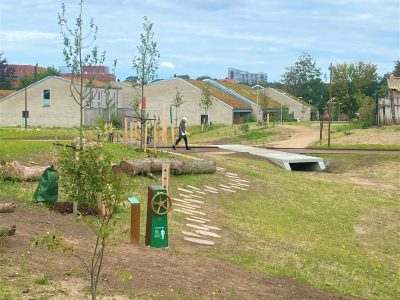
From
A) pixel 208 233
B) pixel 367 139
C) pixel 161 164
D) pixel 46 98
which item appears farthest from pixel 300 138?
pixel 46 98

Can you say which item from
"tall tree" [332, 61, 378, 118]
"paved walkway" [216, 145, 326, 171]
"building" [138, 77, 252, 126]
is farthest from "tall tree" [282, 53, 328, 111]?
"paved walkway" [216, 145, 326, 171]

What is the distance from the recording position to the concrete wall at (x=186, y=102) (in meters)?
62.7

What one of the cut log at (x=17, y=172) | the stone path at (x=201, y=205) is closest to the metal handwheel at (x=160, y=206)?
the stone path at (x=201, y=205)

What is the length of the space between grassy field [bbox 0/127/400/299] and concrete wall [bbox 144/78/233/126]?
40874mm

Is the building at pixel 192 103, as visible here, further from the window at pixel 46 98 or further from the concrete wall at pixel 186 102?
the window at pixel 46 98

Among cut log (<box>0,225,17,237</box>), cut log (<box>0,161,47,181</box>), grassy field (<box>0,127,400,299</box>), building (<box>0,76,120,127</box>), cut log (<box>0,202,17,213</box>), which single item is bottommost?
grassy field (<box>0,127,400,299</box>)

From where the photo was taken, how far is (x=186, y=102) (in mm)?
64750

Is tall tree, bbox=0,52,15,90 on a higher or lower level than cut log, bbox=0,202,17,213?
higher

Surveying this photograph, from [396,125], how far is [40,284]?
114 feet

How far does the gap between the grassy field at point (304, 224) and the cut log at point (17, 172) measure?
17 cm

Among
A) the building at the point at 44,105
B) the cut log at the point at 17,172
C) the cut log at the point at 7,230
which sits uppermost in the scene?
the building at the point at 44,105

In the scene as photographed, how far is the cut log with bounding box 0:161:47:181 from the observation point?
12008mm

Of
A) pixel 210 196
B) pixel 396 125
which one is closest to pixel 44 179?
pixel 210 196

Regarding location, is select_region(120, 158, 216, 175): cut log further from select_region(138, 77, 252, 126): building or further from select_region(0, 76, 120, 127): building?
select_region(0, 76, 120, 127): building
